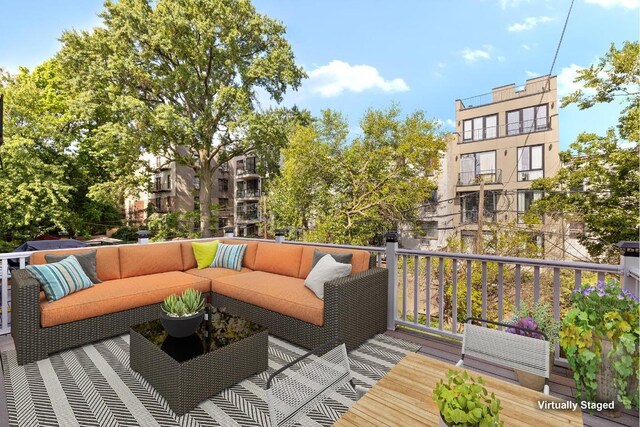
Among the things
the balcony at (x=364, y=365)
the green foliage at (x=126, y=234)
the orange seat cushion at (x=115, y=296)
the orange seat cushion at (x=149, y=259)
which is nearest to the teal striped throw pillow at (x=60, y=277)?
the orange seat cushion at (x=115, y=296)

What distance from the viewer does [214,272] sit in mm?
4133

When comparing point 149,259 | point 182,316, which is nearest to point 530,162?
point 149,259

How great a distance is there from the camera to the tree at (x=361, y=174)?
11.2m

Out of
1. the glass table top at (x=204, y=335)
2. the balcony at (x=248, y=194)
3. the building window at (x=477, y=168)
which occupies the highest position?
the building window at (x=477, y=168)

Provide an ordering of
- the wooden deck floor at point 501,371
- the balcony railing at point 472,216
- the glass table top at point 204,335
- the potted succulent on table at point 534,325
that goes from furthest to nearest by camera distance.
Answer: the balcony railing at point 472,216 < the glass table top at point 204,335 < the potted succulent on table at point 534,325 < the wooden deck floor at point 501,371

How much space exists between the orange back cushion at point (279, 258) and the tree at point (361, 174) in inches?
272

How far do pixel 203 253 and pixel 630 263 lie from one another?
14.5 ft

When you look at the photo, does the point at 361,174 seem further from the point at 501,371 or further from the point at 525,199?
the point at 501,371

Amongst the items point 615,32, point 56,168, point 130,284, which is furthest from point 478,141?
point 56,168

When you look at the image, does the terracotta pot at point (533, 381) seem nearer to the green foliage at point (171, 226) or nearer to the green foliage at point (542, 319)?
the green foliage at point (542, 319)

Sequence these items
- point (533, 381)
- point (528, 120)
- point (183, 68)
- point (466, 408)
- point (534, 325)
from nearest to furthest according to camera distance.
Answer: point (466, 408) < point (533, 381) < point (534, 325) < point (183, 68) < point (528, 120)

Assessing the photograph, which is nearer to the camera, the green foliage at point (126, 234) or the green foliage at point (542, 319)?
the green foliage at point (542, 319)

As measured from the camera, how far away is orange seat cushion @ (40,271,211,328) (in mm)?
2873

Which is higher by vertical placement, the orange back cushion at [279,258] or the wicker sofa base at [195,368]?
the orange back cushion at [279,258]
